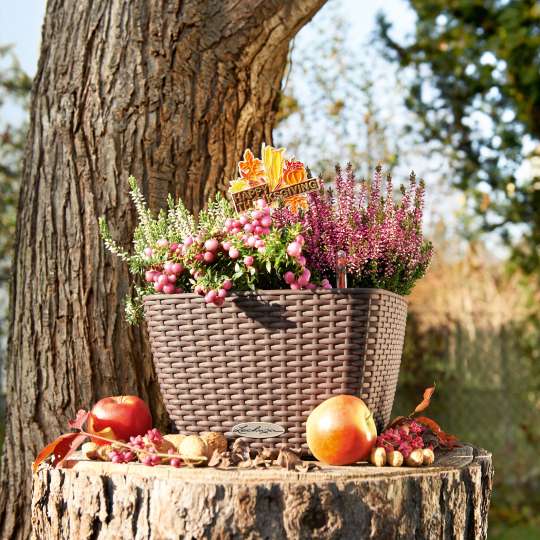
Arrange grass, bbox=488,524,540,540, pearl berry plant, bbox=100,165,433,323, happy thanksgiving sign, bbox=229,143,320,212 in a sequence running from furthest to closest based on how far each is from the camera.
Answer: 1. grass, bbox=488,524,540,540
2. happy thanksgiving sign, bbox=229,143,320,212
3. pearl berry plant, bbox=100,165,433,323

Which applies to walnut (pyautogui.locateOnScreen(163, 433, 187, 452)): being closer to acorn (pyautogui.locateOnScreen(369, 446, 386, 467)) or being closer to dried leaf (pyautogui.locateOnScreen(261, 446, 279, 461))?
dried leaf (pyautogui.locateOnScreen(261, 446, 279, 461))

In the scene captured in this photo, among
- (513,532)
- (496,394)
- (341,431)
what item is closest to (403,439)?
(341,431)

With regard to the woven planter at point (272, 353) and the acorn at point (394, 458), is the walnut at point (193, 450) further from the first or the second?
the acorn at point (394, 458)

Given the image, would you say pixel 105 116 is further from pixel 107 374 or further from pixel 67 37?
pixel 107 374

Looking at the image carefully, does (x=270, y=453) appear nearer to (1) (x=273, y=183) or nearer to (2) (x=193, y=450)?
(2) (x=193, y=450)

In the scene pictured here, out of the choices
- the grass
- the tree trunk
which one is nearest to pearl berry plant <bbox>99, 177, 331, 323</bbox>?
the tree trunk

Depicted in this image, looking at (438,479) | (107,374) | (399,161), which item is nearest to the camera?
(438,479)

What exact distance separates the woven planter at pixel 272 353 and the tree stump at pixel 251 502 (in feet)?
0.72

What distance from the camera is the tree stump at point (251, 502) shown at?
1.61 meters

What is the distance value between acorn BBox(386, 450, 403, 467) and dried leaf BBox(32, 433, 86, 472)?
0.76 meters

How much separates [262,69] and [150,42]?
42cm

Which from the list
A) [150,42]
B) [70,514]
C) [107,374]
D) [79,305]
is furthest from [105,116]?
[70,514]

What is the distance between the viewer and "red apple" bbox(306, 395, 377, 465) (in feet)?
5.71

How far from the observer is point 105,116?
2.56m
